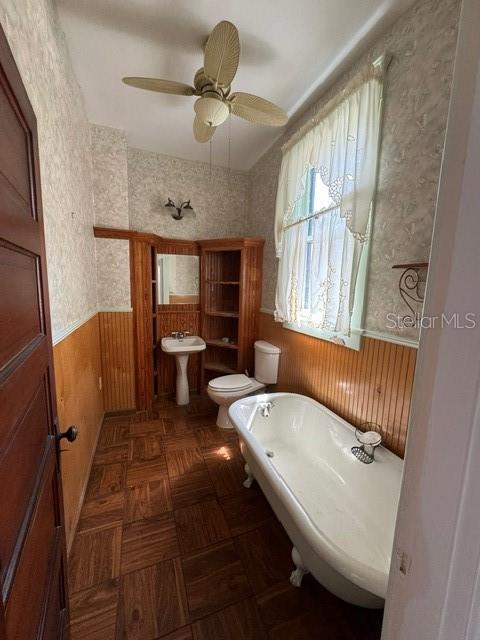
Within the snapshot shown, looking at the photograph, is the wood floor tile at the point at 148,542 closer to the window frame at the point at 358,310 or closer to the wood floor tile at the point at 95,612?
the wood floor tile at the point at 95,612

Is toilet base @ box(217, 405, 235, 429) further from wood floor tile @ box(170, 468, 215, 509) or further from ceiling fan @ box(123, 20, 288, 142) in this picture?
ceiling fan @ box(123, 20, 288, 142)

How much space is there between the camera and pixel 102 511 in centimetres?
Result: 153

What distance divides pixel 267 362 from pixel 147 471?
1.36 m

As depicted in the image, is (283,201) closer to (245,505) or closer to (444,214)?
(444,214)

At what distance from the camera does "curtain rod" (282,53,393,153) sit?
1.32 metres

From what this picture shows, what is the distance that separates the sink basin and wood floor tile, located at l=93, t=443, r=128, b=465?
956 mm

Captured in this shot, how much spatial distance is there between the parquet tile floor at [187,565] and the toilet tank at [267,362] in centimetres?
Result: 85

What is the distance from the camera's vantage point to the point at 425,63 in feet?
3.84

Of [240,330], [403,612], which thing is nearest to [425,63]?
[403,612]

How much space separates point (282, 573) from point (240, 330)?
197cm

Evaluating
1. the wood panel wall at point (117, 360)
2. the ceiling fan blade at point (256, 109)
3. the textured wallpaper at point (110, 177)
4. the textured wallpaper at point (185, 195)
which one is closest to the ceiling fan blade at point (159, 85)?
the ceiling fan blade at point (256, 109)

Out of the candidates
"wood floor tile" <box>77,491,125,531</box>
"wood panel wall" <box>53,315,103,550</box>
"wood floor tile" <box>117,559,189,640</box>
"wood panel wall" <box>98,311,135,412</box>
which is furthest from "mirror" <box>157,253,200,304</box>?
"wood floor tile" <box>117,559,189,640</box>

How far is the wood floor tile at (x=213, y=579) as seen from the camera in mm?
1112

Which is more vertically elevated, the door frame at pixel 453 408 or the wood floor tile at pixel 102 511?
the door frame at pixel 453 408
